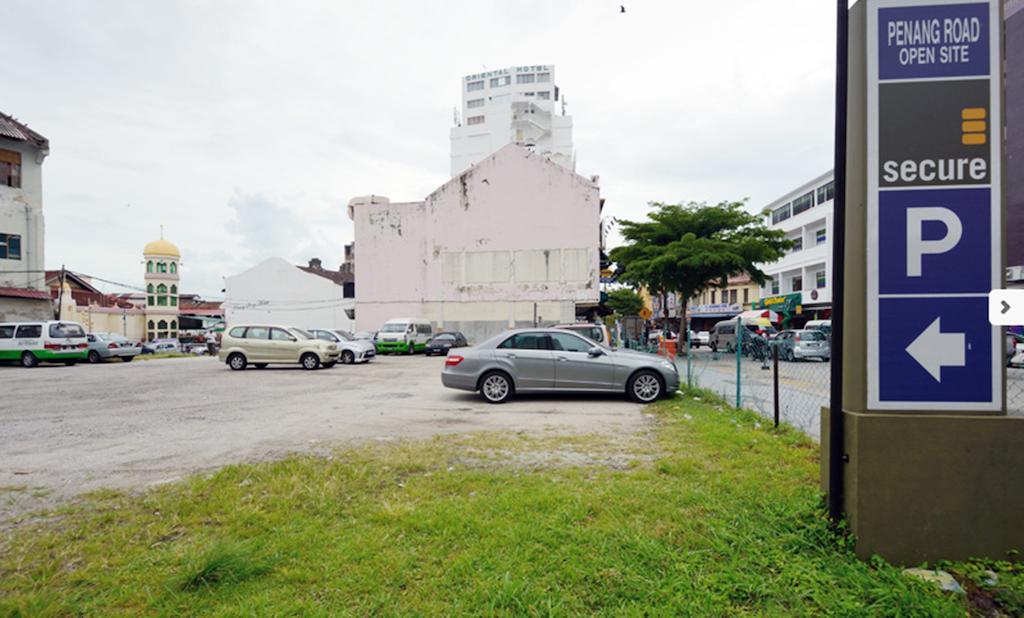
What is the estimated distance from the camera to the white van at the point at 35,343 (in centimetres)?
2053

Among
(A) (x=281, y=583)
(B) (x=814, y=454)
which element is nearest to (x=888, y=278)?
(B) (x=814, y=454)

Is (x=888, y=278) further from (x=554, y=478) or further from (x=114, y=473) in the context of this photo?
(x=114, y=473)

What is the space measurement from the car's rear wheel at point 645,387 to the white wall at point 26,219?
3466 cm

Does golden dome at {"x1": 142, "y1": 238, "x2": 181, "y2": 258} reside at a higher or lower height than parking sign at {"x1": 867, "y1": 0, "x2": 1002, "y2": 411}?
higher

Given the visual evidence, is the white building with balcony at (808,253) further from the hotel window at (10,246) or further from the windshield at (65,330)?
the hotel window at (10,246)

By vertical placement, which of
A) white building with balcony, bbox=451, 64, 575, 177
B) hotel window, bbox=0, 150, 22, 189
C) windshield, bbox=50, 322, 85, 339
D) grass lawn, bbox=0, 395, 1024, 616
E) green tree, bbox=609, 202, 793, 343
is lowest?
grass lawn, bbox=0, 395, 1024, 616

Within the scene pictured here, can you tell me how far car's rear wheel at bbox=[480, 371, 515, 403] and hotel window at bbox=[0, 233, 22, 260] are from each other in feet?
108

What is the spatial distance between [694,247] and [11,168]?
120ft

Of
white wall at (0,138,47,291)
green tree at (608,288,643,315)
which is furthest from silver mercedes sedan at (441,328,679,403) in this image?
green tree at (608,288,643,315)

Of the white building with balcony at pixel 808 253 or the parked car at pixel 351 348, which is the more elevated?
the white building with balcony at pixel 808 253

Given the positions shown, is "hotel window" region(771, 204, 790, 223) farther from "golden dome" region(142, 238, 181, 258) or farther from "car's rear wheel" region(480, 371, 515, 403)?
"golden dome" region(142, 238, 181, 258)

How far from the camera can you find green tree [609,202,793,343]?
72.7 feet

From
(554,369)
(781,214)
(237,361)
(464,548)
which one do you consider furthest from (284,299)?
(464,548)

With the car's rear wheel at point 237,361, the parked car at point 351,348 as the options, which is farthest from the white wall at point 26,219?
the car's rear wheel at point 237,361
